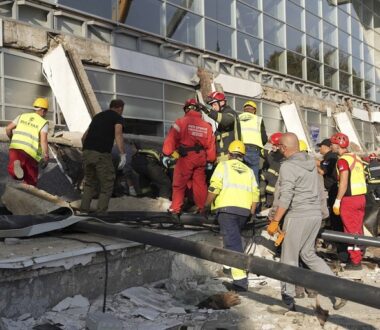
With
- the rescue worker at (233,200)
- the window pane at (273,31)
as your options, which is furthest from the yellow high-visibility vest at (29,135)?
the window pane at (273,31)

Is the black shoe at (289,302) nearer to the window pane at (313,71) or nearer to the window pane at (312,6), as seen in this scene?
the window pane at (313,71)

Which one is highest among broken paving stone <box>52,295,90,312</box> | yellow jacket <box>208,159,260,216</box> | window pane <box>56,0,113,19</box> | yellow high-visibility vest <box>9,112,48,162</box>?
window pane <box>56,0,113,19</box>

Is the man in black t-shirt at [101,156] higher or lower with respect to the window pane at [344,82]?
lower

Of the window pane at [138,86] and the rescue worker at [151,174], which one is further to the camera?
the window pane at [138,86]

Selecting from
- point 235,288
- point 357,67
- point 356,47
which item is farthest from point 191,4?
point 356,47

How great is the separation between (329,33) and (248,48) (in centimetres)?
769

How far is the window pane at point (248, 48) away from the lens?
1695 cm

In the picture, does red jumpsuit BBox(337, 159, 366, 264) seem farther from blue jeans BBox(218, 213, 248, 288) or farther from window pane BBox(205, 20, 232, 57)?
window pane BBox(205, 20, 232, 57)

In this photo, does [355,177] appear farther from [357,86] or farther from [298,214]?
[357,86]

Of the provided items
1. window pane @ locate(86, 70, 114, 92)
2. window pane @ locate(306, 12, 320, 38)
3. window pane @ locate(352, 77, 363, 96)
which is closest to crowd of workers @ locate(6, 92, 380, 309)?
window pane @ locate(86, 70, 114, 92)

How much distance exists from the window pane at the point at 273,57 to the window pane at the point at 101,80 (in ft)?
26.0

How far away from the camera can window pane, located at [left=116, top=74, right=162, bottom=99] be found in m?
12.4

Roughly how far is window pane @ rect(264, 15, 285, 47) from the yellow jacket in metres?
13.8

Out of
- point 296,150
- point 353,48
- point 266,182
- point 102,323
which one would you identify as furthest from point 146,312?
point 353,48
